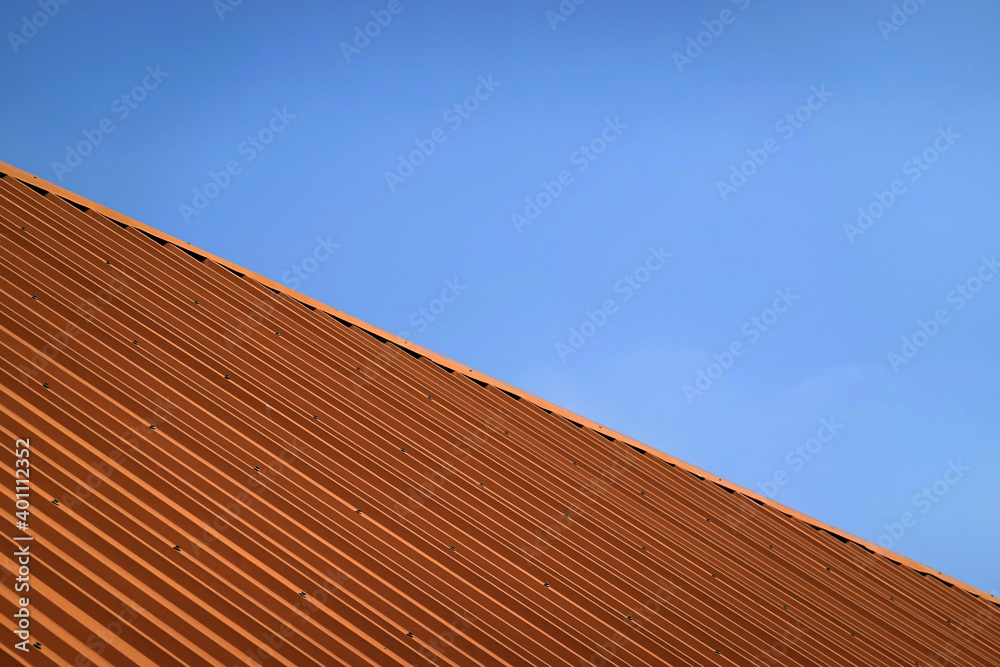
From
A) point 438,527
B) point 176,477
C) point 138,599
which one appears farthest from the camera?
point 438,527

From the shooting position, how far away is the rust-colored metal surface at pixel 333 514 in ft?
8.82

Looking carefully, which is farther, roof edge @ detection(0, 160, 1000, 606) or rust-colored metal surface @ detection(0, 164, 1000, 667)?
roof edge @ detection(0, 160, 1000, 606)

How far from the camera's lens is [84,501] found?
2.77 meters

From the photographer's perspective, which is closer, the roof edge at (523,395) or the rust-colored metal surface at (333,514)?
the rust-colored metal surface at (333,514)

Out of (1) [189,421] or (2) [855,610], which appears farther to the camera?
(2) [855,610]

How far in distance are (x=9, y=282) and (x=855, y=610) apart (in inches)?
221

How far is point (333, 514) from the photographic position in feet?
11.8

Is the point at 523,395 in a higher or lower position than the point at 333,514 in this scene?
higher

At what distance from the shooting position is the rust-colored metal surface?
269 cm

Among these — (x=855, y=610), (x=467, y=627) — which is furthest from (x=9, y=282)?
(x=855, y=610)

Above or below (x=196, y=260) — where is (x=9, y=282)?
below

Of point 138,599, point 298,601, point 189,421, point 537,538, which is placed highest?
point 537,538

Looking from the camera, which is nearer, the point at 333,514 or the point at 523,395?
the point at 333,514

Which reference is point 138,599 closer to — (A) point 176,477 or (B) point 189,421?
(A) point 176,477
